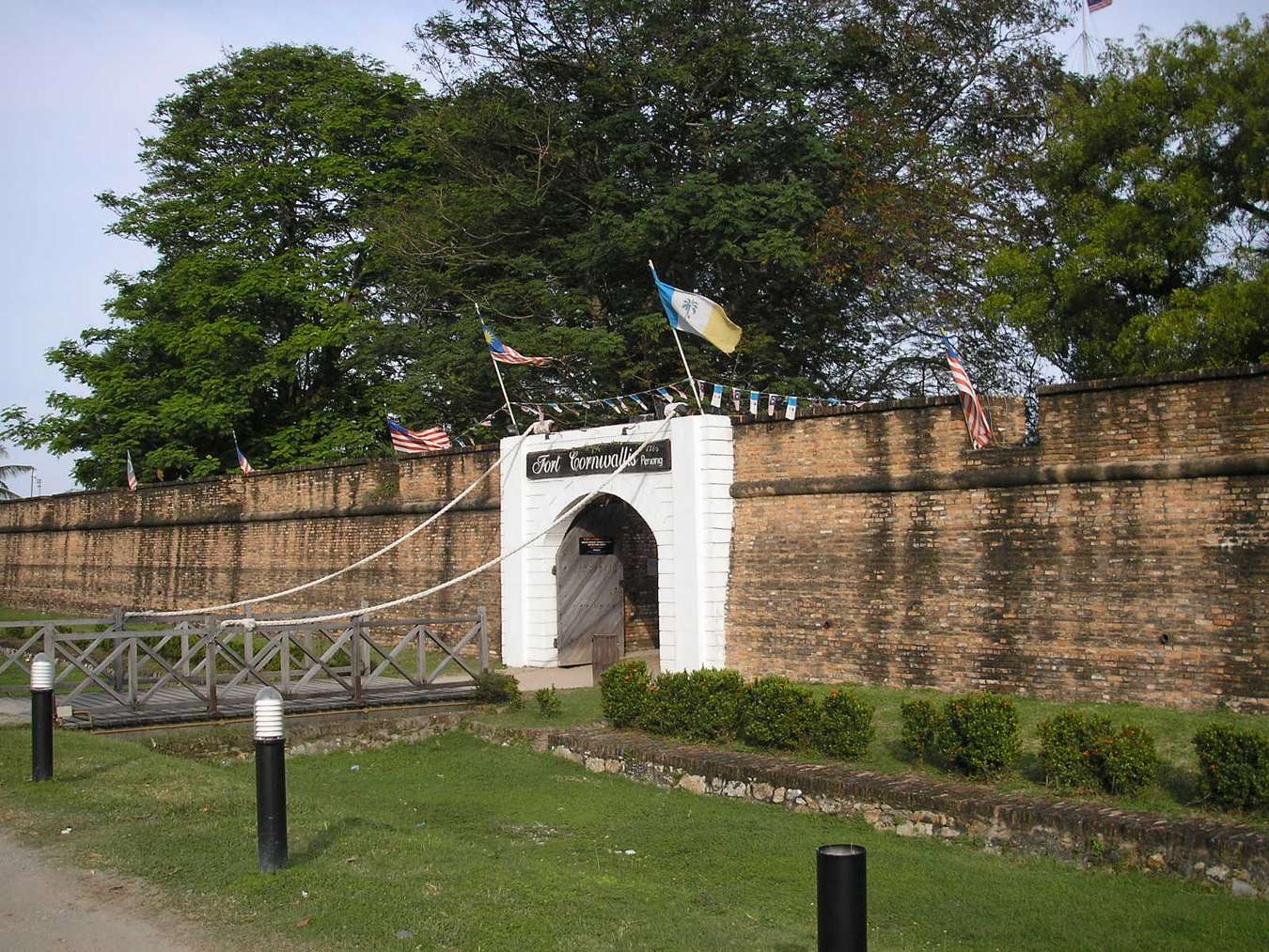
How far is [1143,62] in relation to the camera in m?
17.9

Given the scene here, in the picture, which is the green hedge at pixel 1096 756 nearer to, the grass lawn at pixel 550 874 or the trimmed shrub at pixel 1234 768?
the trimmed shrub at pixel 1234 768

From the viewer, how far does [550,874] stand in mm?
7758

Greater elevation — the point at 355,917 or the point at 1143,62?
the point at 1143,62

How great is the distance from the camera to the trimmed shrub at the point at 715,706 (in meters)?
12.2

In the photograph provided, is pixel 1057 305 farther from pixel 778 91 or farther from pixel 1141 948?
pixel 1141 948

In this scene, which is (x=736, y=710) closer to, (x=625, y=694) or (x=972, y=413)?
(x=625, y=694)

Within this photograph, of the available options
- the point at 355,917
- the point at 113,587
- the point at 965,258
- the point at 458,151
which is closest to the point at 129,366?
the point at 113,587

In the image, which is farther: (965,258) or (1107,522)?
(965,258)

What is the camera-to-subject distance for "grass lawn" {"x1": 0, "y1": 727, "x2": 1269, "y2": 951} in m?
6.56

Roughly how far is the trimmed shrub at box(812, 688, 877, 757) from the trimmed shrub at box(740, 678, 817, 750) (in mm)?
146

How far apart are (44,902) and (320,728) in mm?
6983

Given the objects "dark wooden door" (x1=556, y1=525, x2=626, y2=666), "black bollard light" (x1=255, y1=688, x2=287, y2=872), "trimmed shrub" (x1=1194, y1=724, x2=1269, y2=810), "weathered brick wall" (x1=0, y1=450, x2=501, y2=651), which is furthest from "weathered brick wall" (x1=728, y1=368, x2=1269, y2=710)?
"black bollard light" (x1=255, y1=688, x2=287, y2=872)

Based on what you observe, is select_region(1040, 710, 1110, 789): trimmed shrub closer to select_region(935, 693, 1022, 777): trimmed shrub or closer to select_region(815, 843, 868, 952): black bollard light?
select_region(935, 693, 1022, 777): trimmed shrub

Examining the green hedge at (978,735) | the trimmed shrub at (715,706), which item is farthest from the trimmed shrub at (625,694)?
the green hedge at (978,735)
